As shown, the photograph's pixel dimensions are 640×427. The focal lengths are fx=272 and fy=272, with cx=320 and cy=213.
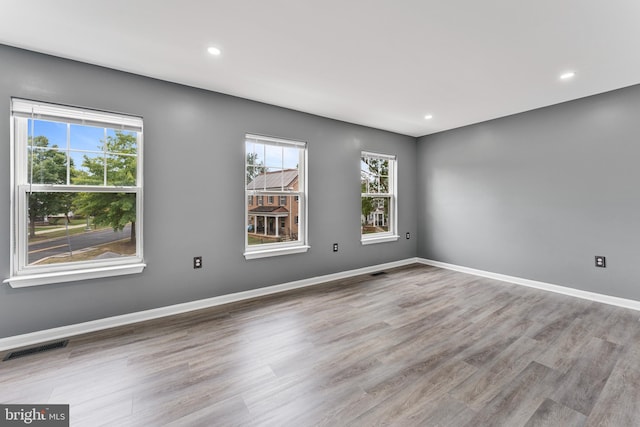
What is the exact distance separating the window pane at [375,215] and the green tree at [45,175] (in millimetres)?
3811

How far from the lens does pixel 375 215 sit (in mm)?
4977

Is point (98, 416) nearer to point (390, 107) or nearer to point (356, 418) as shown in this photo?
point (356, 418)

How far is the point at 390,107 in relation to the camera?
3740 mm

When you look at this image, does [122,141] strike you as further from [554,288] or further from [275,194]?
[554,288]

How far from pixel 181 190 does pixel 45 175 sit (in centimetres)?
109

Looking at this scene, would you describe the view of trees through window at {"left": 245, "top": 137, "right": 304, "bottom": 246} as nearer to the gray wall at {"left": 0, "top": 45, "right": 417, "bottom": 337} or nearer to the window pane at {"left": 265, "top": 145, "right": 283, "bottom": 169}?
the window pane at {"left": 265, "top": 145, "right": 283, "bottom": 169}

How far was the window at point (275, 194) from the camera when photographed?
3520mm

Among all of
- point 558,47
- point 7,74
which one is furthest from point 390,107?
point 7,74

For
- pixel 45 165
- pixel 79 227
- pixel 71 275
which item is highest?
pixel 45 165

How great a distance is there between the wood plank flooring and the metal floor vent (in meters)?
0.10

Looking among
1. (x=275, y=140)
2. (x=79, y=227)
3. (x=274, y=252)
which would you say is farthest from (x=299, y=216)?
(x=79, y=227)

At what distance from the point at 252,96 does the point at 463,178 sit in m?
3.64

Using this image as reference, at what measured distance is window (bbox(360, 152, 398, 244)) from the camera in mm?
4738

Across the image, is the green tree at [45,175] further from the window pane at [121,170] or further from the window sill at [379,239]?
the window sill at [379,239]
